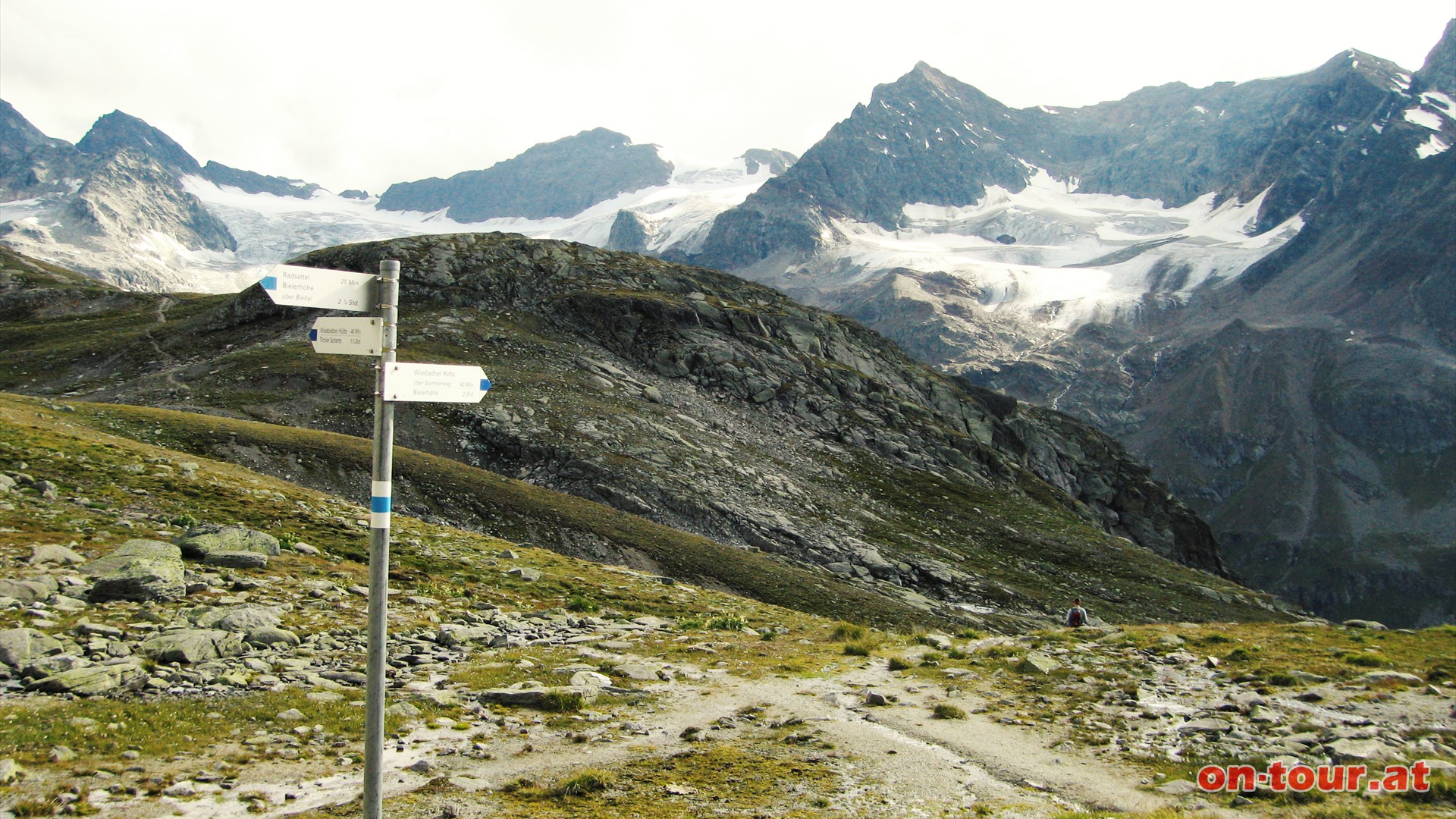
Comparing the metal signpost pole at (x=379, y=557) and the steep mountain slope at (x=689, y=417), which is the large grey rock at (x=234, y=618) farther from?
the steep mountain slope at (x=689, y=417)

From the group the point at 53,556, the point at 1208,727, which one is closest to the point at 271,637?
the point at 53,556

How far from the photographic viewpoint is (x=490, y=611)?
2481 centimetres

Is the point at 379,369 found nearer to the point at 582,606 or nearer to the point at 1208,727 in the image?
the point at 1208,727

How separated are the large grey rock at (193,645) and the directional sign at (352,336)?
11257 millimetres

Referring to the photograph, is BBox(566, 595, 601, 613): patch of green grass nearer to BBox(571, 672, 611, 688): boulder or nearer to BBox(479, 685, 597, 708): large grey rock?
BBox(571, 672, 611, 688): boulder

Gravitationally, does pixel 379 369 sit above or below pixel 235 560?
above

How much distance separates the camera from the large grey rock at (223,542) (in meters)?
22.4

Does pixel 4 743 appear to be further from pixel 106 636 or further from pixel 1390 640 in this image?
pixel 1390 640

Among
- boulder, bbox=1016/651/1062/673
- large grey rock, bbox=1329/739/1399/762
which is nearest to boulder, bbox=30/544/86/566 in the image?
boulder, bbox=1016/651/1062/673

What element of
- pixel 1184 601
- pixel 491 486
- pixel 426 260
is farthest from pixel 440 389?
pixel 426 260

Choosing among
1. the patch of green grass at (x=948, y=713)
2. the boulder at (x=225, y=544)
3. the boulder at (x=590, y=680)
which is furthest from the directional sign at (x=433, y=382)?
the boulder at (x=225, y=544)

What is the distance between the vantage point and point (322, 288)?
877 centimetres

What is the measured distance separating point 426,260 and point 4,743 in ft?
323

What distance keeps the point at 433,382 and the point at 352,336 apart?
1098mm
